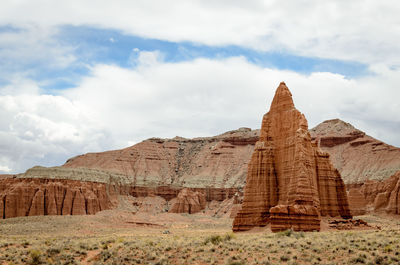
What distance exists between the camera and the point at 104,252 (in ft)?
92.9

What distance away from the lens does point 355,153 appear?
140000 mm

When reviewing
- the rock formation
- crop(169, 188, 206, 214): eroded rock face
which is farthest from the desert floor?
the rock formation

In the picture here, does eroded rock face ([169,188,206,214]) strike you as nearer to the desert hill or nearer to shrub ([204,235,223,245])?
the desert hill

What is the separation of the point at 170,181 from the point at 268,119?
10922 centimetres

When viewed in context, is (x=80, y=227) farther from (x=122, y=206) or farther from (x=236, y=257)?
(x=236, y=257)

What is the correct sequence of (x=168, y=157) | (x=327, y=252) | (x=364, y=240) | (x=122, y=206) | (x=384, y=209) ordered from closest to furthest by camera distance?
(x=327, y=252) < (x=364, y=240) < (x=384, y=209) < (x=122, y=206) < (x=168, y=157)

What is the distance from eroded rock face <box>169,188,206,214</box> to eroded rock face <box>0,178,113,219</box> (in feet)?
89.7

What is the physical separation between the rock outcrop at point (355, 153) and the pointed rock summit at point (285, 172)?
7499cm

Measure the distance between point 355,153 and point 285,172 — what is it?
344 ft

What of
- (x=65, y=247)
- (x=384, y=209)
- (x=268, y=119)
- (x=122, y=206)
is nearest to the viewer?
(x=65, y=247)

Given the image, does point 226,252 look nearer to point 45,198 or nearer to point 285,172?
point 285,172

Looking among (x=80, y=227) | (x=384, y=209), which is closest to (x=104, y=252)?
(x=80, y=227)

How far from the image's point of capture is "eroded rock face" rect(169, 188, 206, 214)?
121 meters

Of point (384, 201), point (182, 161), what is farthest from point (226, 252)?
point (182, 161)
